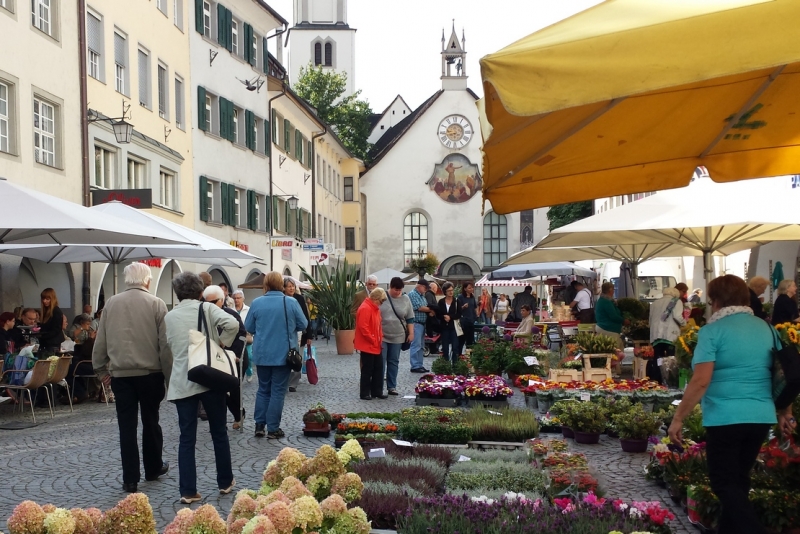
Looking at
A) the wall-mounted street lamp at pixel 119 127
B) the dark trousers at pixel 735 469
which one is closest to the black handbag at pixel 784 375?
the dark trousers at pixel 735 469

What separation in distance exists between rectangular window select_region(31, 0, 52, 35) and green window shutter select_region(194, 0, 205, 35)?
9404mm

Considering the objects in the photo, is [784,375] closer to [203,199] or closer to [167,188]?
[167,188]

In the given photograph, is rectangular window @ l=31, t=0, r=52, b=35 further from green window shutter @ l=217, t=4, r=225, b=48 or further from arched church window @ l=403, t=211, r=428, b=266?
arched church window @ l=403, t=211, r=428, b=266

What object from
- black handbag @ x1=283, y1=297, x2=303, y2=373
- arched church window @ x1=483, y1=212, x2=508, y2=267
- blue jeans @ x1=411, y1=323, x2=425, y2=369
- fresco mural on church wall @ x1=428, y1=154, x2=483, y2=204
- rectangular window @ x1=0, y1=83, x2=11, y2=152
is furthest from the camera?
arched church window @ x1=483, y1=212, x2=508, y2=267

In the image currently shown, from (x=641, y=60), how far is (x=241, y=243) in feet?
98.3

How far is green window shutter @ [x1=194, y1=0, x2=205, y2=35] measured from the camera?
28.1 metres

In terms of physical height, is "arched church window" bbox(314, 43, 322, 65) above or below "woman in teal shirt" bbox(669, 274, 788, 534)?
above

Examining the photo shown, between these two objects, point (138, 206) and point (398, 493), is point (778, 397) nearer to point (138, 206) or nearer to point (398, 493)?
point (398, 493)

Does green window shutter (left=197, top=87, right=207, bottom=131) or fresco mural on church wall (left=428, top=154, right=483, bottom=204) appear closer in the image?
green window shutter (left=197, top=87, right=207, bottom=131)

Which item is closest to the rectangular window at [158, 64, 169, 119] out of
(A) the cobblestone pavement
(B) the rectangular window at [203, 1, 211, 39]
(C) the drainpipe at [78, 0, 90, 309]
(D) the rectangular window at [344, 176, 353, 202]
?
(B) the rectangular window at [203, 1, 211, 39]

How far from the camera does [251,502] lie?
3.88 metres

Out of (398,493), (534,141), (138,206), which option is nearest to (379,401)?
(138,206)

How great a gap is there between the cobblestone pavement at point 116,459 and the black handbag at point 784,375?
131 centimetres

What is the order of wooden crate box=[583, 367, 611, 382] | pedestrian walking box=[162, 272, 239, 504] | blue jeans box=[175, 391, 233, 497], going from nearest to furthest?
blue jeans box=[175, 391, 233, 497], pedestrian walking box=[162, 272, 239, 504], wooden crate box=[583, 367, 611, 382]
